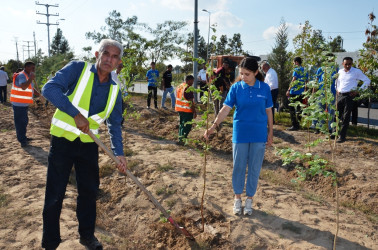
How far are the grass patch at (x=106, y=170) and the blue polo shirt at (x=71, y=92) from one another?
265 centimetres

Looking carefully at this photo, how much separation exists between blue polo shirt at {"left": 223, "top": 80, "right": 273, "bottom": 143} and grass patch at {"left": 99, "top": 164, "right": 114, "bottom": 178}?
114 inches

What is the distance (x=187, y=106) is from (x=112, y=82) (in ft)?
13.9

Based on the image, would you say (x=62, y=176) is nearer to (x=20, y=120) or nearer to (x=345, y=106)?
(x=20, y=120)

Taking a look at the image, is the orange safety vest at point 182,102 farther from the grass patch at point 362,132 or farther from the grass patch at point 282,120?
the grass patch at point 362,132

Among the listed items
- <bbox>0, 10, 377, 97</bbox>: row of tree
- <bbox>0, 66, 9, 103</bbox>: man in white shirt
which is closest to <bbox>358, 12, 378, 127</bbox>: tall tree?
<bbox>0, 10, 377, 97</bbox>: row of tree

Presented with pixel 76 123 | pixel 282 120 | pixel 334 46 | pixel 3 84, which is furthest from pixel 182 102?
pixel 334 46

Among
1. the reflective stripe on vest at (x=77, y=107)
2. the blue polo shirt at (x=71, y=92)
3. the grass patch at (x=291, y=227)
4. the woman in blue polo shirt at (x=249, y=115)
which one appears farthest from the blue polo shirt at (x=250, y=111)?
the reflective stripe on vest at (x=77, y=107)

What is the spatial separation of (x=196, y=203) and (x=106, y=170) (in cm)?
209

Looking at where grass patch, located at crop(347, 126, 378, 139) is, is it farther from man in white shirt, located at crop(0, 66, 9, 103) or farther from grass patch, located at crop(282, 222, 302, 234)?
man in white shirt, located at crop(0, 66, 9, 103)

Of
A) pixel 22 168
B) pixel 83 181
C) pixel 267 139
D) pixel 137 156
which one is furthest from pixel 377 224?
pixel 22 168

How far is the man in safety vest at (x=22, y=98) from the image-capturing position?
6.54m

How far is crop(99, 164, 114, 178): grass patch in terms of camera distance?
566cm

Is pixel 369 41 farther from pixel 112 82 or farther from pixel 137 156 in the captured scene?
pixel 112 82

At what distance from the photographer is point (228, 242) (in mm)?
3531
